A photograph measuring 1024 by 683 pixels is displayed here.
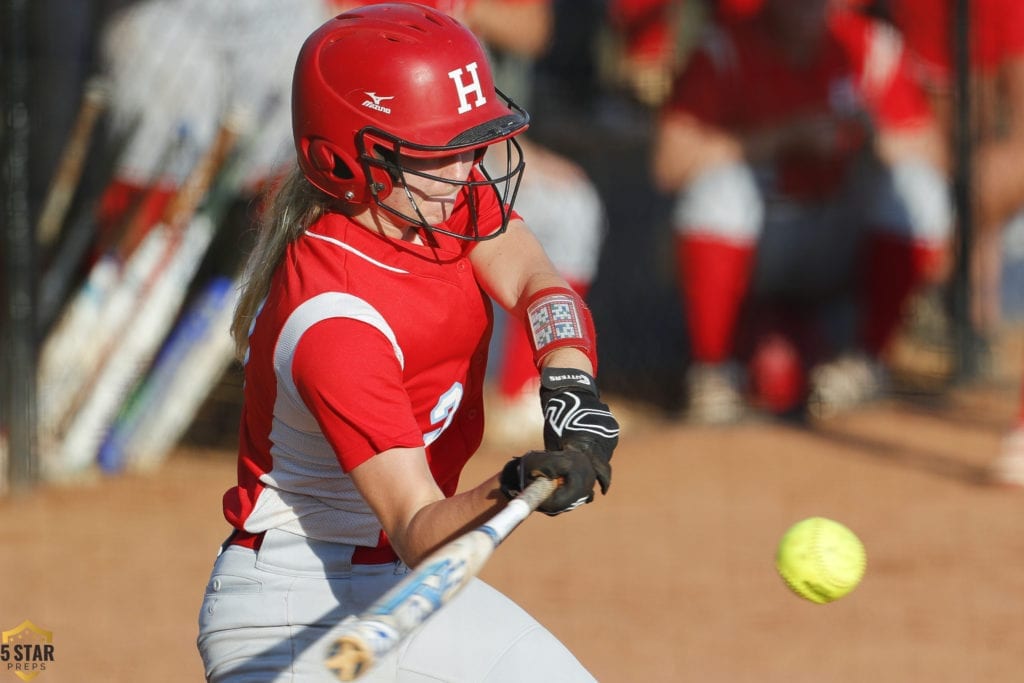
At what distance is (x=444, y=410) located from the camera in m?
2.51

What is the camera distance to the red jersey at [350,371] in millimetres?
2178

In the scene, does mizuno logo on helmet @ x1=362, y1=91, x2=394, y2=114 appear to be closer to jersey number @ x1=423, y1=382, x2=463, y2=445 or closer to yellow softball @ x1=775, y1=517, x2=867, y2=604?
jersey number @ x1=423, y1=382, x2=463, y2=445

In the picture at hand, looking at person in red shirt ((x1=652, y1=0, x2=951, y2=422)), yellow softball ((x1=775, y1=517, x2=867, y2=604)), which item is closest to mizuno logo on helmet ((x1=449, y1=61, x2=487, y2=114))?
yellow softball ((x1=775, y1=517, x2=867, y2=604))

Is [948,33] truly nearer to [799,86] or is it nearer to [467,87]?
[799,86]

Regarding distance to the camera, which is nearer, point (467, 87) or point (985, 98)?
point (467, 87)

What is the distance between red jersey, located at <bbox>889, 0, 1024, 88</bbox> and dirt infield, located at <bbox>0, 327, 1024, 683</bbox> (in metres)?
1.86

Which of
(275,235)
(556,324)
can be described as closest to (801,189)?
(556,324)

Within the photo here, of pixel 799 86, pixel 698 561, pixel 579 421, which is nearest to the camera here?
pixel 579 421

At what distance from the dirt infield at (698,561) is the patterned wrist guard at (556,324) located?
172 centimetres

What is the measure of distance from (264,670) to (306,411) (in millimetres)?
431

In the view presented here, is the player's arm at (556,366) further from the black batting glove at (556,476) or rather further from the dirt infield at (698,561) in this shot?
the dirt infield at (698,561)

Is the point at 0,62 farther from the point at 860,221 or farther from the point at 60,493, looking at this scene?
the point at 860,221

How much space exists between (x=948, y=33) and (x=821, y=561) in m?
5.47

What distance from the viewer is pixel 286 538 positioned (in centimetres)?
245
